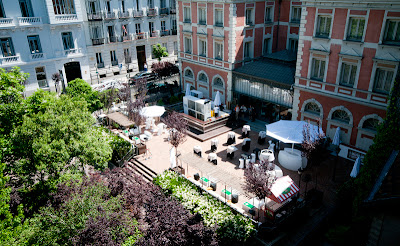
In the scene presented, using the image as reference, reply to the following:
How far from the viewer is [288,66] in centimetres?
2795

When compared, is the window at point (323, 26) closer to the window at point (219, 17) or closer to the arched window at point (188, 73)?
the window at point (219, 17)

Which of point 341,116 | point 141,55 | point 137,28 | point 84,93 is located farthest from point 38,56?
point 341,116

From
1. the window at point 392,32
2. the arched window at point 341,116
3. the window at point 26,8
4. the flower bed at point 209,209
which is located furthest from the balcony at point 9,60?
the window at point 392,32

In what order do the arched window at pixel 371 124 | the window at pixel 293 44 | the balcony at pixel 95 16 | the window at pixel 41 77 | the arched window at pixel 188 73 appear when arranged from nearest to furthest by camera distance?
Answer: the arched window at pixel 371 124
the window at pixel 293 44
the arched window at pixel 188 73
the window at pixel 41 77
the balcony at pixel 95 16

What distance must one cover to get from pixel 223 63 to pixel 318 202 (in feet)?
57.8

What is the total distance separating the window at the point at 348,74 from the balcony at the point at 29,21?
34.4m

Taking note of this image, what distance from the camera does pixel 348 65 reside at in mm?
21422

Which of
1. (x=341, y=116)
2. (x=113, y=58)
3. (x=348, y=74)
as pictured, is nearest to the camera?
(x=348, y=74)

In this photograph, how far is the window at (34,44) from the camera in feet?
120

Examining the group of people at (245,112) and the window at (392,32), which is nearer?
the window at (392,32)

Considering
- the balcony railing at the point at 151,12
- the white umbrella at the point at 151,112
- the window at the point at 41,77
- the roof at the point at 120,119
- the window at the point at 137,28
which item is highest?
the balcony railing at the point at 151,12

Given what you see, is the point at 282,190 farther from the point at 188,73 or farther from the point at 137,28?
the point at 137,28

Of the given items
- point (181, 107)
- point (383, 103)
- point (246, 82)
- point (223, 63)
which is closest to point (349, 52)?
point (383, 103)

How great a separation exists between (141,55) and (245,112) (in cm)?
2520
